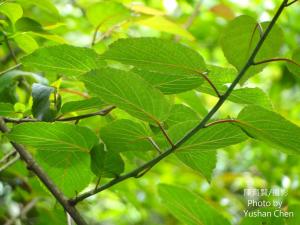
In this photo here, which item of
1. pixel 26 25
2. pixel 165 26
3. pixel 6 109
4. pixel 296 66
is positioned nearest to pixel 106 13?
pixel 165 26

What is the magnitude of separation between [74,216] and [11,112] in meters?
0.15

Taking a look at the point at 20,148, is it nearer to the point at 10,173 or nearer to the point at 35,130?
the point at 35,130

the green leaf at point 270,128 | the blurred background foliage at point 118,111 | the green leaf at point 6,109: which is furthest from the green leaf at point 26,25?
the green leaf at point 270,128

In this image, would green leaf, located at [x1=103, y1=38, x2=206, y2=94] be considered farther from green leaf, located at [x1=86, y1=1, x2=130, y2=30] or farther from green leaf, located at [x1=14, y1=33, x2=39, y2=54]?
green leaf, located at [x1=86, y1=1, x2=130, y2=30]

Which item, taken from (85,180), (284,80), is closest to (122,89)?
(85,180)

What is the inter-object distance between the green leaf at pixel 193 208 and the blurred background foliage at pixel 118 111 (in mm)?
51

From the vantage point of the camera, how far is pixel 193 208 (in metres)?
0.60

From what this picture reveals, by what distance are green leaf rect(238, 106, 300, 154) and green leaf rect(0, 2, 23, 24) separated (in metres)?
0.31

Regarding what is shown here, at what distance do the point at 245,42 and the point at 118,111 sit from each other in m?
0.20

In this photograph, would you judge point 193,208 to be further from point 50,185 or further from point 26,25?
point 26,25

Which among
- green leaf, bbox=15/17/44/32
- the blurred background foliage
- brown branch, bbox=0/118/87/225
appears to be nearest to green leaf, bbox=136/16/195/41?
the blurred background foliage

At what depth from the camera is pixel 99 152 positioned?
1.85 feet

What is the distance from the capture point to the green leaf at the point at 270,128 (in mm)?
462

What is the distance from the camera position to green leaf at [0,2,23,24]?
590 mm
